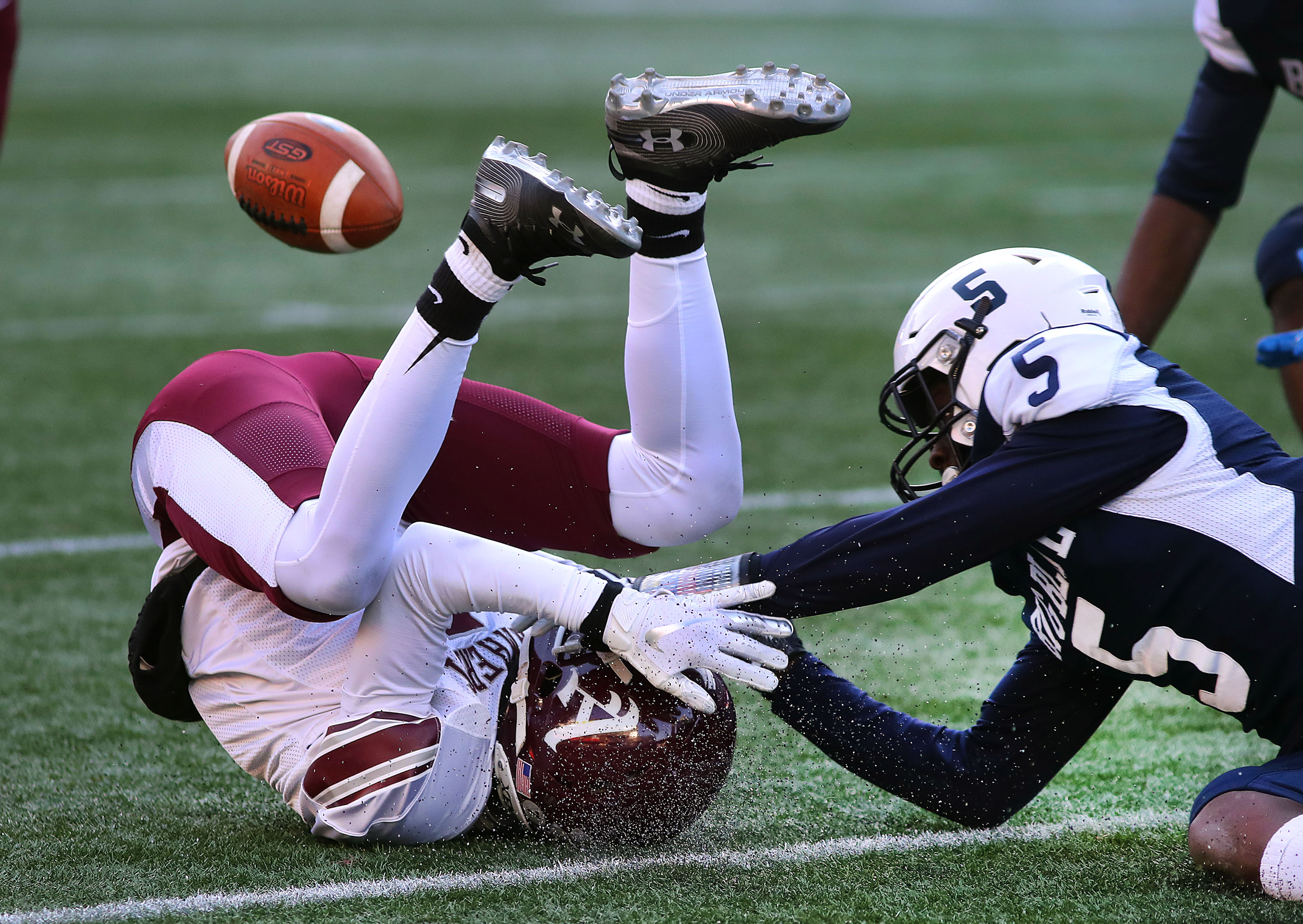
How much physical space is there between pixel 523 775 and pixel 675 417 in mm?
683

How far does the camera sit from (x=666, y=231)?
2.54 meters

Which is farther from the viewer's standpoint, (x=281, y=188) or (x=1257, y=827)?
(x=281, y=188)

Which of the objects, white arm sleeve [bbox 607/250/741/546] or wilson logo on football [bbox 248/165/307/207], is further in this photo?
wilson logo on football [bbox 248/165/307/207]

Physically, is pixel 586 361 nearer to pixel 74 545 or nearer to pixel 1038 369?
pixel 74 545

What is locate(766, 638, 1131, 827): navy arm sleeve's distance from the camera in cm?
257

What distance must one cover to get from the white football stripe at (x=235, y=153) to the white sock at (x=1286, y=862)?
2204 mm

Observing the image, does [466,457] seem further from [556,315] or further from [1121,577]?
[556,315]

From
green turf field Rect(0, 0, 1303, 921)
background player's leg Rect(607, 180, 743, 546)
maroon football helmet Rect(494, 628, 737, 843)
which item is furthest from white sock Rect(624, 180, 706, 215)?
green turf field Rect(0, 0, 1303, 921)

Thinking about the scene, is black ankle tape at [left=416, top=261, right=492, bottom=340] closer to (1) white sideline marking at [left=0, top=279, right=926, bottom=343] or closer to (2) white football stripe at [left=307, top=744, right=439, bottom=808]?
(2) white football stripe at [left=307, top=744, right=439, bottom=808]

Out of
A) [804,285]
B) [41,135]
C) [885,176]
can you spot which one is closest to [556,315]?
[804,285]

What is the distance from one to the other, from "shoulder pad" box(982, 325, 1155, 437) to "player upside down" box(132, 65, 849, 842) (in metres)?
0.49

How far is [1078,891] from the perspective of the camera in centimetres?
232

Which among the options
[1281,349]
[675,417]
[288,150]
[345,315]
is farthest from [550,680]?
[345,315]

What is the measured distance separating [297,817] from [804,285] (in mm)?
5758
